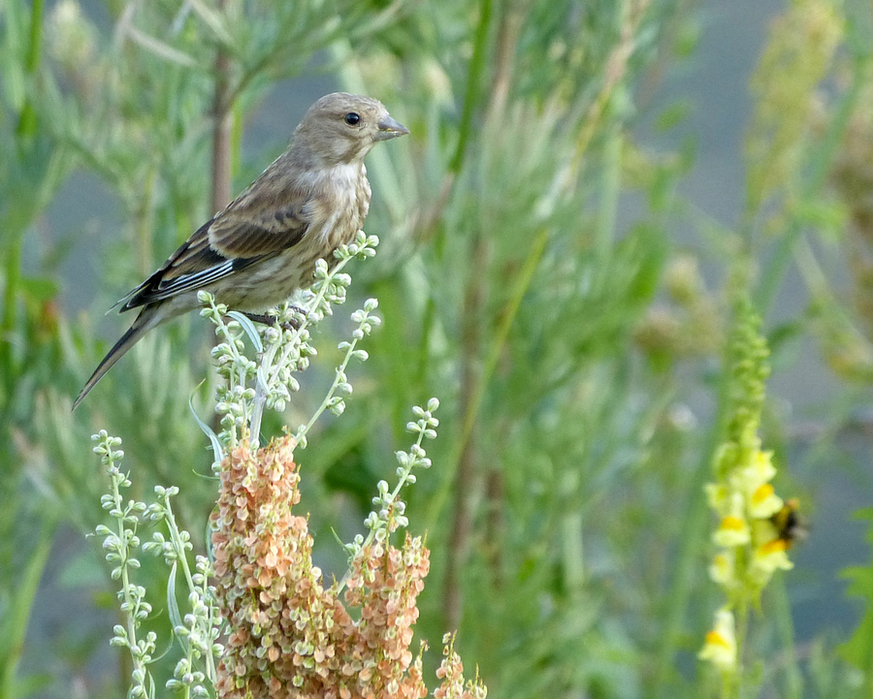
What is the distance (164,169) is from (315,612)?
1.01 m

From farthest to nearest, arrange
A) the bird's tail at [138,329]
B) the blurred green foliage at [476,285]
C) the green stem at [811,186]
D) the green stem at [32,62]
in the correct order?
the green stem at [811,186] → the blurred green foliage at [476,285] → the green stem at [32,62] → the bird's tail at [138,329]

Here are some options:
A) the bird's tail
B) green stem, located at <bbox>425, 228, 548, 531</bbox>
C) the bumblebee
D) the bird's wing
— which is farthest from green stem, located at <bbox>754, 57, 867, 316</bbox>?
the bird's tail

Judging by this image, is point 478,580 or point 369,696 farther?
point 478,580

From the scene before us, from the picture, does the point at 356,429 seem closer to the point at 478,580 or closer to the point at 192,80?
the point at 478,580

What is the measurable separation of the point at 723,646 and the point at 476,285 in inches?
35.0

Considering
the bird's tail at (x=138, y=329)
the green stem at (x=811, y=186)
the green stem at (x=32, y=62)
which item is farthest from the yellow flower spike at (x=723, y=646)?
the green stem at (x=32, y=62)

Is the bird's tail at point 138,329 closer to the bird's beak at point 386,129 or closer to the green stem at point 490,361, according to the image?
the bird's beak at point 386,129

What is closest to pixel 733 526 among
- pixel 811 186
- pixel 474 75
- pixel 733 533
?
pixel 733 533

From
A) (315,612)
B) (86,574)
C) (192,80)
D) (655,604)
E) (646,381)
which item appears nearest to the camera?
(315,612)

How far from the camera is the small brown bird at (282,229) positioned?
1.28 metres

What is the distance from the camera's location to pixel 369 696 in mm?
731

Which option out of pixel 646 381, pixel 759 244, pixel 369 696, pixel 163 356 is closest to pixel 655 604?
pixel 646 381

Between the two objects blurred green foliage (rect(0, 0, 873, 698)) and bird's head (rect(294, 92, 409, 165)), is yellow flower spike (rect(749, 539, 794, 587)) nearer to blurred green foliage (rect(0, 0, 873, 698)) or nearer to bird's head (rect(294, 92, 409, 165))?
blurred green foliage (rect(0, 0, 873, 698))

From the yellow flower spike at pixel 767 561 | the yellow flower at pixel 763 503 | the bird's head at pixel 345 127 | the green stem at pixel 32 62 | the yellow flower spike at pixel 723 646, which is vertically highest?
the green stem at pixel 32 62
